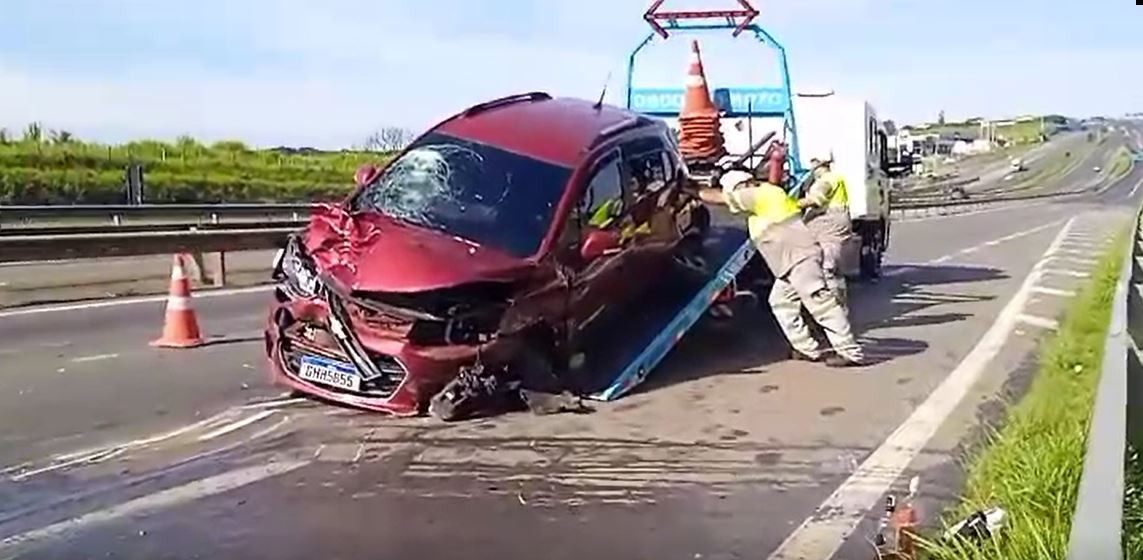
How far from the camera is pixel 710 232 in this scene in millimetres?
12602

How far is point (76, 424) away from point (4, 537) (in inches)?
104

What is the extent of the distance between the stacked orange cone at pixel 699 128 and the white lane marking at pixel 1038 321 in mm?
3473

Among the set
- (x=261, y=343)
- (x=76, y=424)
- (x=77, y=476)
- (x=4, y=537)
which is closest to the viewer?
(x=4, y=537)

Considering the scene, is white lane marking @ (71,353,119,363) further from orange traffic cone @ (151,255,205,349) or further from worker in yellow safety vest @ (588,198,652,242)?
worker in yellow safety vest @ (588,198,652,242)

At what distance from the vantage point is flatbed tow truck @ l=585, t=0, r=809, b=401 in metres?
10.4

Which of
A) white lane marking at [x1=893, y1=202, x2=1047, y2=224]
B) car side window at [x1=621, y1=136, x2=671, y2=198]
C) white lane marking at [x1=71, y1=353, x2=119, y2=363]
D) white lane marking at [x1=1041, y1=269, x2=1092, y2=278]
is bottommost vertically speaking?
white lane marking at [x1=893, y1=202, x2=1047, y2=224]

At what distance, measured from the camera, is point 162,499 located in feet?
22.1

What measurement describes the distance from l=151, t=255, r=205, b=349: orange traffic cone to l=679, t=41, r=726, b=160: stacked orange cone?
5474 mm

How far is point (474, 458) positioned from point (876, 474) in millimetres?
2017

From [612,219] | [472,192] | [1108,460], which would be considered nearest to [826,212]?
[612,219]

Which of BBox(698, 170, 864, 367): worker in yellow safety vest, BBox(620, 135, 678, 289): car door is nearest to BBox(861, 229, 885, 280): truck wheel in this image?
BBox(698, 170, 864, 367): worker in yellow safety vest

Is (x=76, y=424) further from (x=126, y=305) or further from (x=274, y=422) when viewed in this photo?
(x=126, y=305)

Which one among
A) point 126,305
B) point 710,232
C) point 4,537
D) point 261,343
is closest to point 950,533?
point 4,537

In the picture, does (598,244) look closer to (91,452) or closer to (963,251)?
(91,452)
